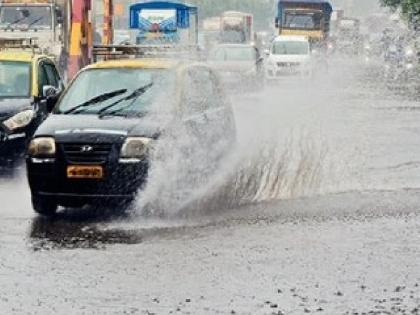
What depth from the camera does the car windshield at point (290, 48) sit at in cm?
4372

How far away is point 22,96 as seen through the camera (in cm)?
1526

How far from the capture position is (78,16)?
29062 millimetres

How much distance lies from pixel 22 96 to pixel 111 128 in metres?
4.28

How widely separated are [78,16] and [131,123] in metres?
18.1

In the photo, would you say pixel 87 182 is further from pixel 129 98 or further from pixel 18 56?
pixel 18 56

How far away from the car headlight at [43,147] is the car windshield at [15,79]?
3.94 m

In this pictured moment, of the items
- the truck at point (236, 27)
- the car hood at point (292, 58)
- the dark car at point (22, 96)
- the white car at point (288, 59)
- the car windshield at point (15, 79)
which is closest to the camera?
the dark car at point (22, 96)

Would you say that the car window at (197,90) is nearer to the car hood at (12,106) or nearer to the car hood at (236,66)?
the car hood at (12,106)

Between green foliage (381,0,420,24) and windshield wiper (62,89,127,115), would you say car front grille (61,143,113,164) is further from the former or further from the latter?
green foliage (381,0,420,24)

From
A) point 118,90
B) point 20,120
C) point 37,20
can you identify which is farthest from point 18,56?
point 37,20

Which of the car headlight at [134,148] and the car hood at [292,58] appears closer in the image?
the car headlight at [134,148]

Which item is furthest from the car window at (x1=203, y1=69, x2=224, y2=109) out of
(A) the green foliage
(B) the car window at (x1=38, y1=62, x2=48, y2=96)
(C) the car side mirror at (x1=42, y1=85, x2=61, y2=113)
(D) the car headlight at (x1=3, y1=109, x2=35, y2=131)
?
(A) the green foliage

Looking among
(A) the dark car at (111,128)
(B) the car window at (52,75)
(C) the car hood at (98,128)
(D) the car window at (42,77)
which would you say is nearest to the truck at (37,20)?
(B) the car window at (52,75)

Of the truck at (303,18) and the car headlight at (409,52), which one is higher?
the truck at (303,18)
